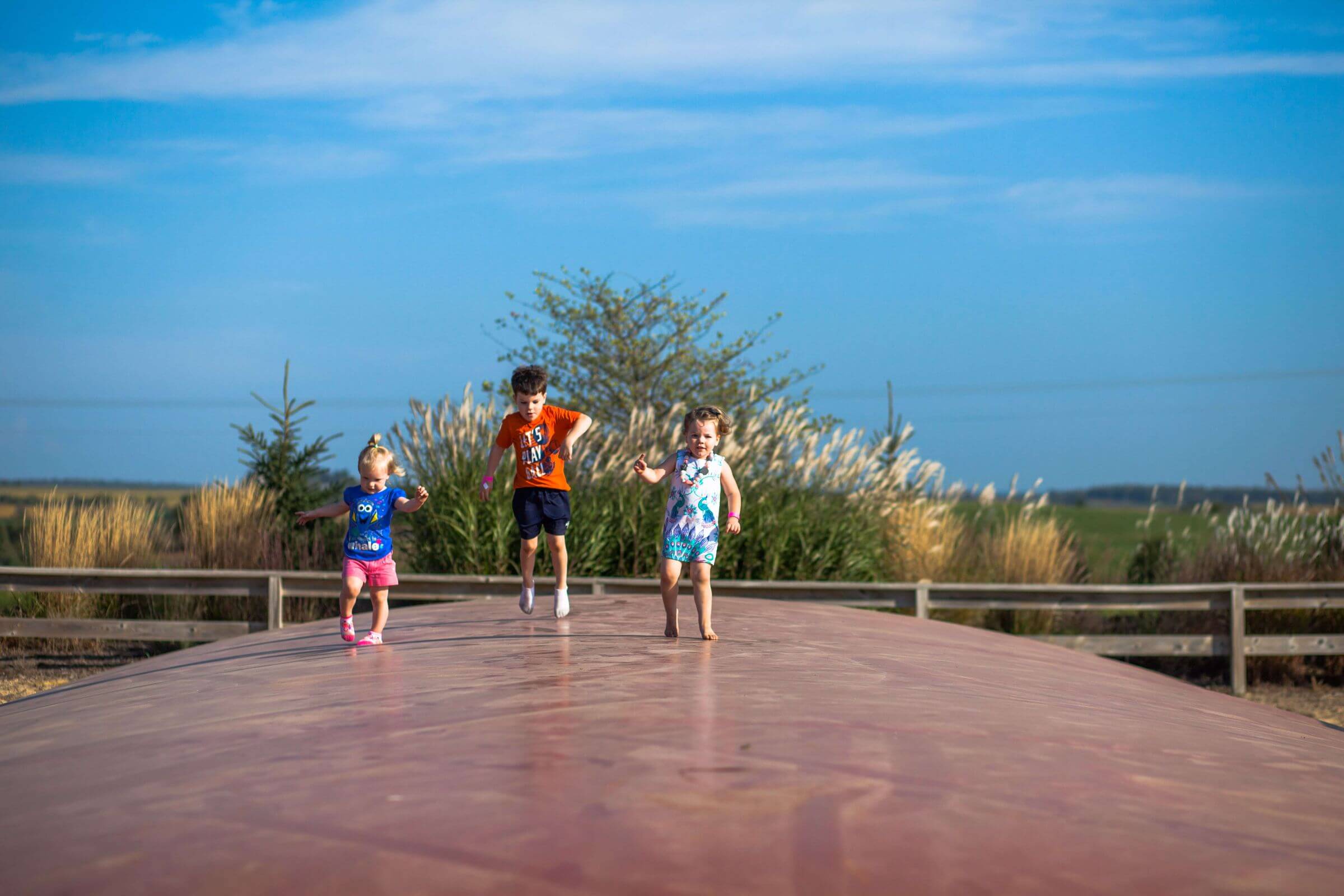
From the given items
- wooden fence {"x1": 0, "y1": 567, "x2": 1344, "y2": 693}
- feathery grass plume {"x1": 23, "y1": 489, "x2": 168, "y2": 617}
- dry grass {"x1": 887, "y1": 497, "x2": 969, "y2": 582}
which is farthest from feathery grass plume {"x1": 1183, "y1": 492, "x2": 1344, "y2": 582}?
feathery grass plume {"x1": 23, "y1": 489, "x2": 168, "y2": 617}

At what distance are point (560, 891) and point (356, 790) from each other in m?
0.59

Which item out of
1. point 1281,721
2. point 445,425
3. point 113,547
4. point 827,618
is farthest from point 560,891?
point 113,547

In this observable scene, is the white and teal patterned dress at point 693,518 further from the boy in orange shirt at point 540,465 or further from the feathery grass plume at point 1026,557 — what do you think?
the feathery grass plume at point 1026,557

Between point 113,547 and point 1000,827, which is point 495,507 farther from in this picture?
point 1000,827

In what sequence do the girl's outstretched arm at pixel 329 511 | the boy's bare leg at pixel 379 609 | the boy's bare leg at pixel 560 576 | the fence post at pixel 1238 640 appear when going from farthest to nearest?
1. the fence post at pixel 1238 640
2. the boy's bare leg at pixel 560 576
3. the girl's outstretched arm at pixel 329 511
4. the boy's bare leg at pixel 379 609

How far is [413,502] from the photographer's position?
449 cm

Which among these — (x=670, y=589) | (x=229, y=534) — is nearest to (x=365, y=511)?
(x=670, y=589)

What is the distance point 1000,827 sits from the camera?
1870 mm

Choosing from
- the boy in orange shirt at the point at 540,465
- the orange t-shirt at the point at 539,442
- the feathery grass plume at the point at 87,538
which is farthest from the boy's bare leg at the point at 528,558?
the feathery grass plume at the point at 87,538

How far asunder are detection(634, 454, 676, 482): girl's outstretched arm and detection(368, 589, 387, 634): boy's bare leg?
1176 mm

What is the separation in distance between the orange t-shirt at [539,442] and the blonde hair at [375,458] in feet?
3.81

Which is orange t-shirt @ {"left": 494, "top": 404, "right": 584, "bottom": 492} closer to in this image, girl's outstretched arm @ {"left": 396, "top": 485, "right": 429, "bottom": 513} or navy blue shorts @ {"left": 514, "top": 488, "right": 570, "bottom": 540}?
navy blue shorts @ {"left": 514, "top": 488, "right": 570, "bottom": 540}

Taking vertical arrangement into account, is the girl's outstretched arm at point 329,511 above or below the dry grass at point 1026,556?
above

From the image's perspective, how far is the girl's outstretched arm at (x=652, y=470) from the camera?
4551mm
